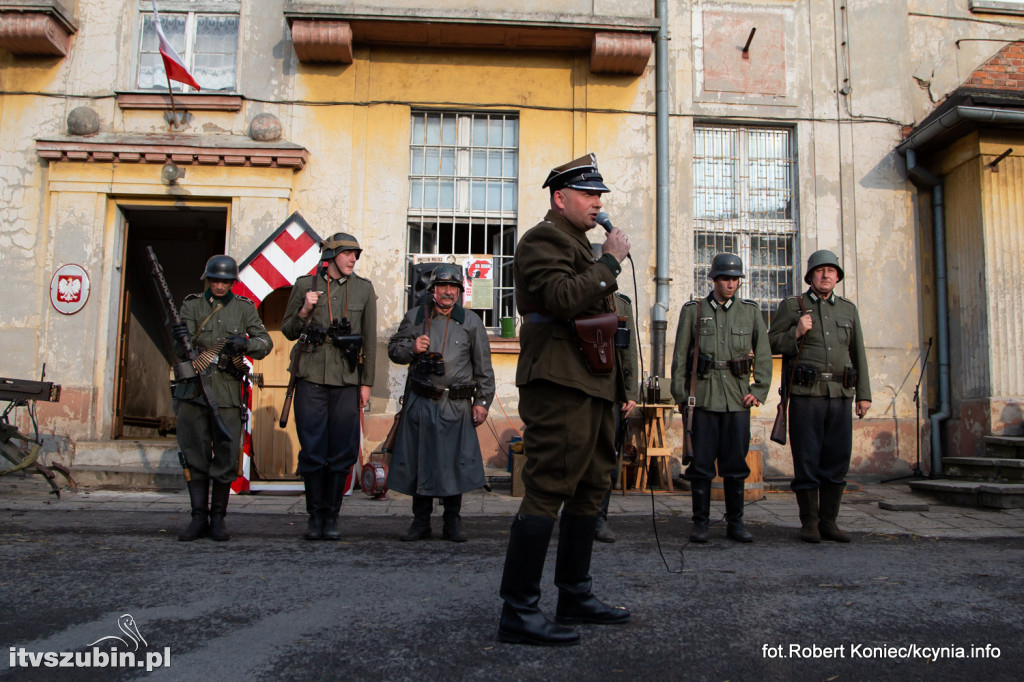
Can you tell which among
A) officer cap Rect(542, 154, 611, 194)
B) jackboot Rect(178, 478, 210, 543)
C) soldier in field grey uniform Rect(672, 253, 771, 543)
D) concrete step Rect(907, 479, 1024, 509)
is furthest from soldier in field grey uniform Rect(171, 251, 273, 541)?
concrete step Rect(907, 479, 1024, 509)

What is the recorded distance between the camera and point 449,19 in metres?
9.09

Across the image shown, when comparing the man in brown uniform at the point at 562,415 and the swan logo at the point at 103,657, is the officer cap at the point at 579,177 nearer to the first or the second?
the man in brown uniform at the point at 562,415

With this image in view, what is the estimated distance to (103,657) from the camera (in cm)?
284

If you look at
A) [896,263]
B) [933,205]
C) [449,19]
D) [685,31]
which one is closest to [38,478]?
[449,19]

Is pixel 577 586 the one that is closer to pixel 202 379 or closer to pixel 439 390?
pixel 439 390

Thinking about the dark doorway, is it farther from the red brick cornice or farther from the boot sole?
the boot sole

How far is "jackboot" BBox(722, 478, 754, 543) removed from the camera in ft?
17.8

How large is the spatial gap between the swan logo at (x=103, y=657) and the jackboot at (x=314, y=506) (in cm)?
227

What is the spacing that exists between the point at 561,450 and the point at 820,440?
324cm

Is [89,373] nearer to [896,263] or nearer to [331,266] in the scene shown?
[331,266]

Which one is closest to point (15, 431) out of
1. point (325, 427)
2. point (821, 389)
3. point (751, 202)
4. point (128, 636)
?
point (325, 427)

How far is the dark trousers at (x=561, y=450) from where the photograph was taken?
3.12 meters

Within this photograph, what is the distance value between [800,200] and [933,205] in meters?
1.69

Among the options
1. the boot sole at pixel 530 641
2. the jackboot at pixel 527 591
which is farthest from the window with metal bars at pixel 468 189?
the boot sole at pixel 530 641
